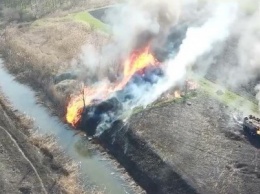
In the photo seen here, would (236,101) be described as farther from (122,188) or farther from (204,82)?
(122,188)

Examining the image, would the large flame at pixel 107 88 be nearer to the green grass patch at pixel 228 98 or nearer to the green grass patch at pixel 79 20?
the green grass patch at pixel 228 98

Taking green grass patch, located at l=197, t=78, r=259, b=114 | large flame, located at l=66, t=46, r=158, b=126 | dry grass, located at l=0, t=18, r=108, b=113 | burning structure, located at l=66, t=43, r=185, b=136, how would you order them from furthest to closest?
1. dry grass, located at l=0, t=18, r=108, b=113
2. large flame, located at l=66, t=46, r=158, b=126
3. green grass patch, located at l=197, t=78, r=259, b=114
4. burning structure, located at l=66, t=43, r=185, b=136

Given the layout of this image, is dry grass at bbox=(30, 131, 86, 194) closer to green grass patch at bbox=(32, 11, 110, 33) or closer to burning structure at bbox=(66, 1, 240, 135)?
burning structure at bbox=(66, 1, 240, 135)

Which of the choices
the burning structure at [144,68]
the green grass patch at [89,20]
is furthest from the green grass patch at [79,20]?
the burning structure at [144,68]

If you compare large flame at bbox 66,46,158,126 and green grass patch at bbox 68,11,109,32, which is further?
green grass patch at bbox 68,11,109,32

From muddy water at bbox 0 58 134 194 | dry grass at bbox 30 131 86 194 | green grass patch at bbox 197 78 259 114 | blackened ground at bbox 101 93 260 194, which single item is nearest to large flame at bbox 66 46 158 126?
muddy water at bbox 0 58 134 194

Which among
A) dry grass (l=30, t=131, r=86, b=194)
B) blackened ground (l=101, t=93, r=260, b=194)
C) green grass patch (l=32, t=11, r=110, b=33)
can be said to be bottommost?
dry grass (l=30, t=131, r=86, b=194)
